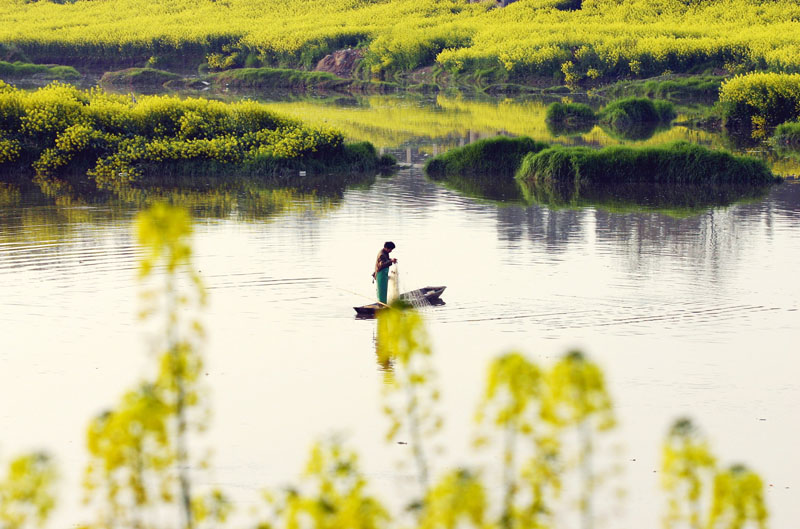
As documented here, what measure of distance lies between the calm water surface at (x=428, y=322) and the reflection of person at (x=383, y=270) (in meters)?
0.55

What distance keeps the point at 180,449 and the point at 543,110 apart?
4740 cm

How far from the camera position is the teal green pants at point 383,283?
15.6 metres

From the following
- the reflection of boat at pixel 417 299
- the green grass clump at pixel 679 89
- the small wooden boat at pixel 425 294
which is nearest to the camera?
the reflection of boat at pixel 417 299

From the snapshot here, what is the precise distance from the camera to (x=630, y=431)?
1108cm

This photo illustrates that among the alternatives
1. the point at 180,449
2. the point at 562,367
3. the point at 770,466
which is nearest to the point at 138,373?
the point at 770,466

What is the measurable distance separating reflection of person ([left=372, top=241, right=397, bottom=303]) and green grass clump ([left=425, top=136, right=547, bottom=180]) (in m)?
15.3

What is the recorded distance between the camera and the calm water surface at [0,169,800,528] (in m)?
10.9

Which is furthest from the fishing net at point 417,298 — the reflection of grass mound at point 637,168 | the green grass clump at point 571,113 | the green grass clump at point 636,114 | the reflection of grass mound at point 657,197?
the green grass clump at point 571,113

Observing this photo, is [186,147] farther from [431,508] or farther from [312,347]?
[431,508]

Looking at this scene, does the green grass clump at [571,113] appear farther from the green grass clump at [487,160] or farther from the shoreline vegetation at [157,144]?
the shoreline vegetation at [157,144]

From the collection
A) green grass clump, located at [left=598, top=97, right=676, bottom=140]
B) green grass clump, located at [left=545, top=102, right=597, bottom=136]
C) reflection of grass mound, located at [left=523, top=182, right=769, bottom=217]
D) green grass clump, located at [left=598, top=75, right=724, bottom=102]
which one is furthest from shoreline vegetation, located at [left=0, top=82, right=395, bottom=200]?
green grass clump, located at [left=598, top=75, right=724, bottom=102]

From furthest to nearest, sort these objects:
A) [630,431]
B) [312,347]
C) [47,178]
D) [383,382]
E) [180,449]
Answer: [47,178]
[312,347]
[383,382]
[630,431]
[180,449]

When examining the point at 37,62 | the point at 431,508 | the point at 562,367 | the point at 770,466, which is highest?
the point at 37,62

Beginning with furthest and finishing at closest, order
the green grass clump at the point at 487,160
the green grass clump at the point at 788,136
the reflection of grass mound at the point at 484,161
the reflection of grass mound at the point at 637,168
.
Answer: the green grass clump at the point at 788,136 < the green grass clump at the point at 487,160 < the reflection of grass mound at the point at 484,161 < the reflection of grass mound at the point at 637,168
